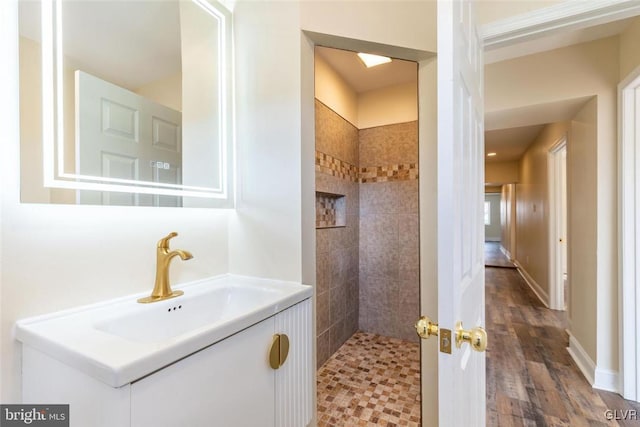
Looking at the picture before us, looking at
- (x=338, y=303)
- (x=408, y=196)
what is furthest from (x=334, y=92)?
(x=338, y=303)

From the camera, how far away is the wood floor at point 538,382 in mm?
1659

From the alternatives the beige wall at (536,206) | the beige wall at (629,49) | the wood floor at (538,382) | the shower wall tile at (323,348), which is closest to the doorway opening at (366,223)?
the shower wall tile at (323,348)

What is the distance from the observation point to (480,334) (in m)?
0.72

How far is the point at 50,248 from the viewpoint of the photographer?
2.85 feet

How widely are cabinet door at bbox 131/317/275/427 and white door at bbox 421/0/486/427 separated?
566mm

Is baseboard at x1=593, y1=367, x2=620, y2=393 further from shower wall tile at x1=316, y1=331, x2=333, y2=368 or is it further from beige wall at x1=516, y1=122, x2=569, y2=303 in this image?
beige wall at x1=516, y1=122, x2=569, y2=303

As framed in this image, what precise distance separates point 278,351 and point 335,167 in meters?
1.66

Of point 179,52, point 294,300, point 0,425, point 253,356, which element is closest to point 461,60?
point 294,300

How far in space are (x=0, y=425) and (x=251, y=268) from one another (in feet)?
2.90

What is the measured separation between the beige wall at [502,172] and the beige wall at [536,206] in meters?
0.24

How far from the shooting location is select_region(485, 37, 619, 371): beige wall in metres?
1.88

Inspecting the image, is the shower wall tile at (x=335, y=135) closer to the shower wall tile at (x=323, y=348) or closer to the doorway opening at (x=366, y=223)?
the doorway opening at (x=366, y=223)
